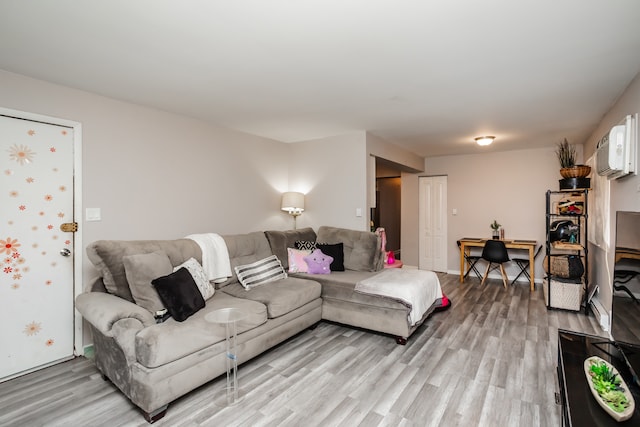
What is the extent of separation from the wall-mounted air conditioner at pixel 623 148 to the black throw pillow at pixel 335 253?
2725 mm

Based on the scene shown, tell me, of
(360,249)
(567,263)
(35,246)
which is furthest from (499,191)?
(35,246)

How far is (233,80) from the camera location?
261 cm

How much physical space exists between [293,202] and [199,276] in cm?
213

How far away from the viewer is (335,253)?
3973mm

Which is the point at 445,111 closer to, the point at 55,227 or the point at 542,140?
the point at 542,140

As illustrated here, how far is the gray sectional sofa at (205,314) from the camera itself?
6.56ft

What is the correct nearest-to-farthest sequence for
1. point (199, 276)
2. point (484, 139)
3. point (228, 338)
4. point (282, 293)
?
1. point (228, 338)
2. point (199, 276)
3. point (282, 293)
4. point (484, 139)

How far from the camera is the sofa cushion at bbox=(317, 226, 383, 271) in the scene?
3.92 m

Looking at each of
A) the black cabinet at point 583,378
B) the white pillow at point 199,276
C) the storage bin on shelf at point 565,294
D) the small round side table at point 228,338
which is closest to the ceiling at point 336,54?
the white pillow at point 199,276

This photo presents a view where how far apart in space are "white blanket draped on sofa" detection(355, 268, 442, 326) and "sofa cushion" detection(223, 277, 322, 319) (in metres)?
0.50

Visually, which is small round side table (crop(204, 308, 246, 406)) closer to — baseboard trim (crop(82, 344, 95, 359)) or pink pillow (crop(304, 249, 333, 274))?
baseboard trim (crop(82, 344, 95, 359))

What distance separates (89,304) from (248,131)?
2751mm

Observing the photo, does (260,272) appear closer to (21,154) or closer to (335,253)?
(335,253)

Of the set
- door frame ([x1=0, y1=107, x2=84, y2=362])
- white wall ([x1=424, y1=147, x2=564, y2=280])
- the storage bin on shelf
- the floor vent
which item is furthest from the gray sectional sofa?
white wall ([x1=424, y1=147, x2=564, y2=280])
